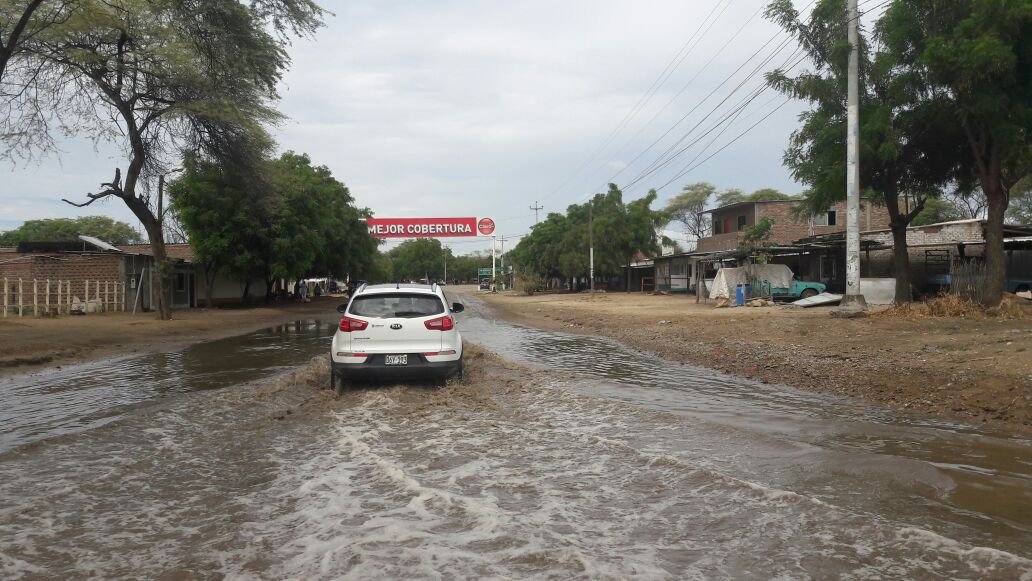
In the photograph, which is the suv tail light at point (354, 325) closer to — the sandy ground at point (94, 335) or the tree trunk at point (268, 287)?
the sandy ground at point (94, 335)

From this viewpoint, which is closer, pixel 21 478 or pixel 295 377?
pixel 21 478

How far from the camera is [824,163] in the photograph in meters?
21.5

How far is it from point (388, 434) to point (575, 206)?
5559 cm

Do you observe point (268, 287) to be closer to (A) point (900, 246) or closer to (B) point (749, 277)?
(B) point (749, 277)

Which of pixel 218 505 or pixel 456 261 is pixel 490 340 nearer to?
pixel 218 505

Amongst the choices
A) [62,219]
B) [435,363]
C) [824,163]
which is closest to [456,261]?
[62,219]

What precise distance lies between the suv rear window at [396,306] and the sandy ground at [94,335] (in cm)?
786

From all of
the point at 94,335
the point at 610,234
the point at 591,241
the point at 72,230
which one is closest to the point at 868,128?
the point at 94,335

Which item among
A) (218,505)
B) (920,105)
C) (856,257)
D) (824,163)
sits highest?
(920,105)

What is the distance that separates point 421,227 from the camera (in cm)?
5356

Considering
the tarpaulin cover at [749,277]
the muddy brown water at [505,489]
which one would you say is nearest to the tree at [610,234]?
the tarpaulin cover at [749,277]

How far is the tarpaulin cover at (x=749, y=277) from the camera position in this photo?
102ft

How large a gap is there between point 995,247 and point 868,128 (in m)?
4.64

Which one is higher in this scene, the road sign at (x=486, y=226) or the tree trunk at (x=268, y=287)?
the road sign at (x=486, y=226)
